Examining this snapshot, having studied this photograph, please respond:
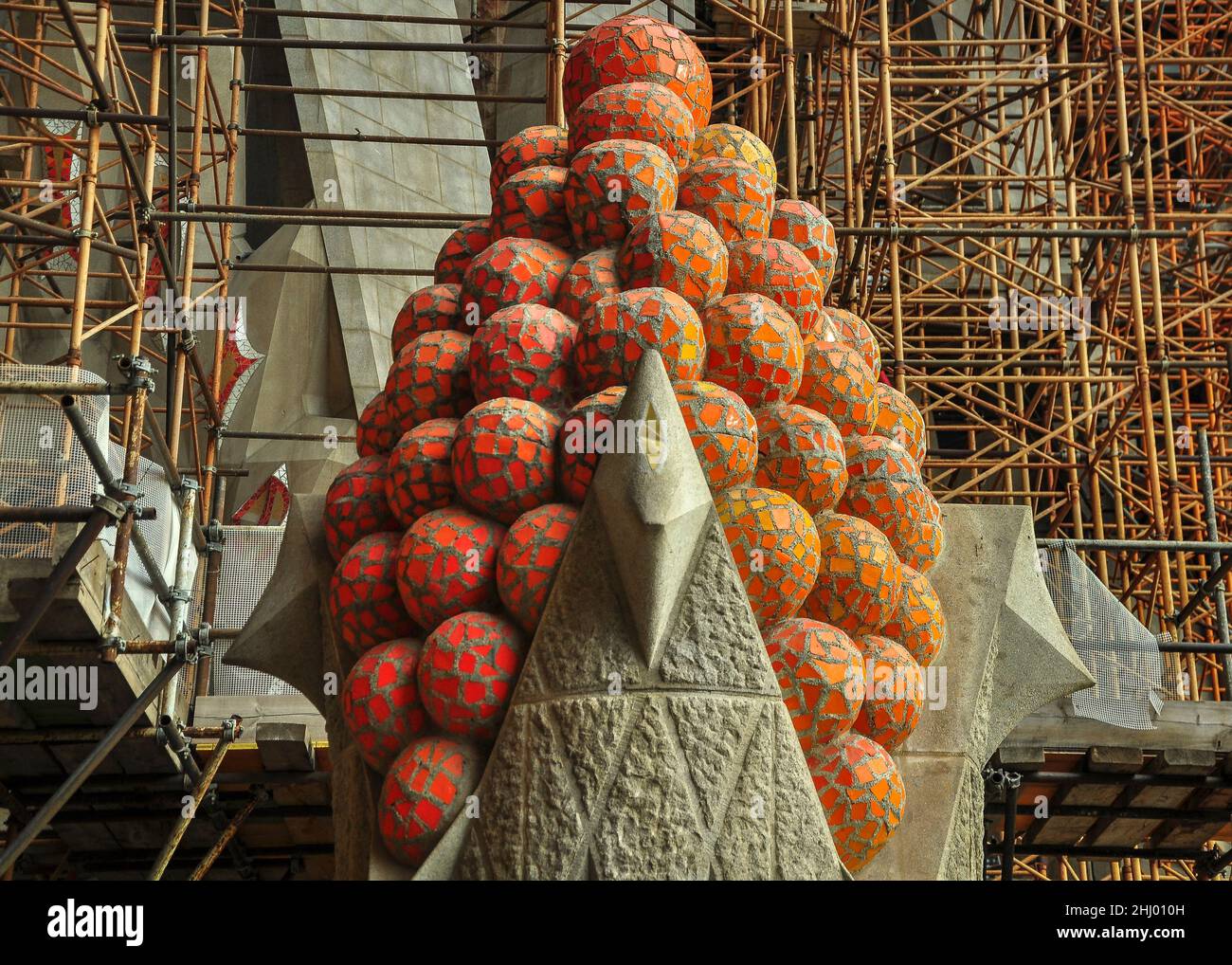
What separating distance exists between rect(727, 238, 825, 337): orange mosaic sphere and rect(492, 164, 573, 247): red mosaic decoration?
0.54 metres

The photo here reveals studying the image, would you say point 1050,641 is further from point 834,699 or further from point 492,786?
point 492,786

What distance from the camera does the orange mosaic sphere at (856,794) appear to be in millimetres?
4551

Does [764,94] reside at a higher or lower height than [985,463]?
higher

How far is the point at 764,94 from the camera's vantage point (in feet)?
44.5

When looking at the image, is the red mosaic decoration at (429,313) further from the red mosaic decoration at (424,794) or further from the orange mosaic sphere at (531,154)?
the red mosaic decoration at (424,794)

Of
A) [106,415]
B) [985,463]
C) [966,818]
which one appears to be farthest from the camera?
[985,463]

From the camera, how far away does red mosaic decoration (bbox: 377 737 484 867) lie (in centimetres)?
435

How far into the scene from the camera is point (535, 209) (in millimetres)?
5258

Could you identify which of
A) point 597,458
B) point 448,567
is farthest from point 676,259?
point 448,567

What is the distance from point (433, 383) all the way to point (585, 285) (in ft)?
1.75

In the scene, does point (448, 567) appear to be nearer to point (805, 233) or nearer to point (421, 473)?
point (421, 473)
